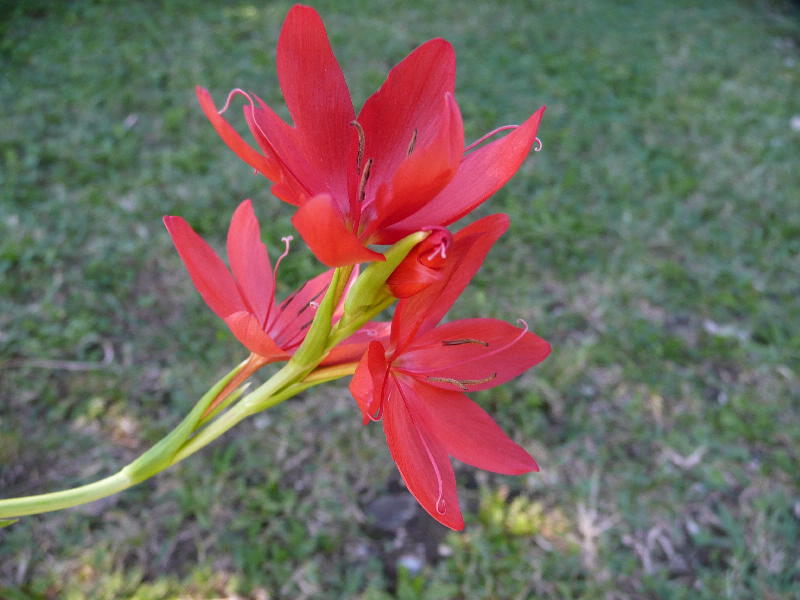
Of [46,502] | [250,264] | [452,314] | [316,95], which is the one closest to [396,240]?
[316,95]

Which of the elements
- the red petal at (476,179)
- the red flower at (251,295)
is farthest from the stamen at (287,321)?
the red petal at (476,179)

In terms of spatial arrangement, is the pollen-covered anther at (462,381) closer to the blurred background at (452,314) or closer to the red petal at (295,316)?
the red petal at (295,316)

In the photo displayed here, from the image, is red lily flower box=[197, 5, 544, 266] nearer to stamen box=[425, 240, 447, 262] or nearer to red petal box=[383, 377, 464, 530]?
stamen box=[425, 240, 447, 262]

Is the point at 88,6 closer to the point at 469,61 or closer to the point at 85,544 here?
the point at 469,61

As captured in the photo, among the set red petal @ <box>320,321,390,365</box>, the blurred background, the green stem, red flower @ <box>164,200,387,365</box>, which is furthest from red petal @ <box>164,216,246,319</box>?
the blurred background

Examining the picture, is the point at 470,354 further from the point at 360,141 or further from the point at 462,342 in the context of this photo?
Result: the point at 360,141
